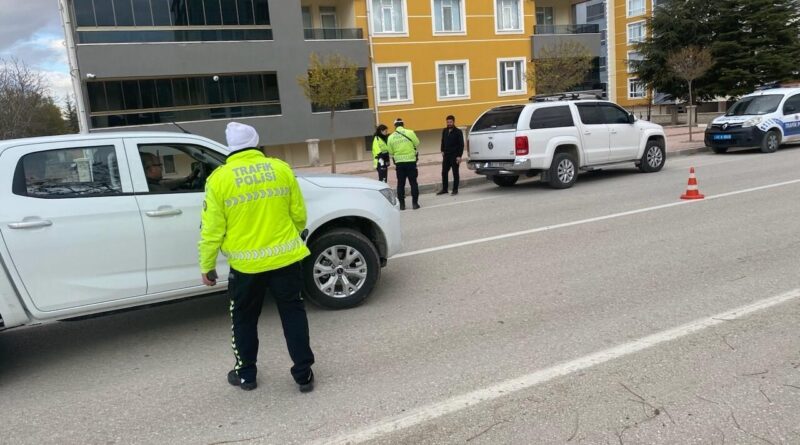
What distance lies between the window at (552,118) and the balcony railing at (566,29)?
1901cm

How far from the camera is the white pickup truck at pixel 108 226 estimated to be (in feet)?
13.5

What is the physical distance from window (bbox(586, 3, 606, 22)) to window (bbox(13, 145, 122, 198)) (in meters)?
66.0

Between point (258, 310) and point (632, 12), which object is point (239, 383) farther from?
point (632, 12)

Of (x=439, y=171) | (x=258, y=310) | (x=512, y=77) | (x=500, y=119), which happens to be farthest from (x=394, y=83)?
(x=258, y=310)

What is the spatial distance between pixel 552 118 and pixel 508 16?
18.3m

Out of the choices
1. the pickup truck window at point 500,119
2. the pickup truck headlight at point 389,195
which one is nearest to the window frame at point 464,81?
the pickup truck window at point 500,119

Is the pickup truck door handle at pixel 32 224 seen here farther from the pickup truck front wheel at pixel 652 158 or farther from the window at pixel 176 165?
the pickup truck front wheel at pixel 652 158

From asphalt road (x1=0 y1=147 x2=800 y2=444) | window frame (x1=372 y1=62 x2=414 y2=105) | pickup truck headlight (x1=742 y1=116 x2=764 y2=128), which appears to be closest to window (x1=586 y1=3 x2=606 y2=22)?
window frame (x1=372 y1=62 x2=414 y2=105)

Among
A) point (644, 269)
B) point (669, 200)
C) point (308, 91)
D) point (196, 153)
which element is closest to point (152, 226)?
point (196, 153)

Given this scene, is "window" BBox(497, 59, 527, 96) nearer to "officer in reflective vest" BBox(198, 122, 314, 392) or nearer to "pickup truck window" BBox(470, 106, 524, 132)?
"pickup truck window" BBox(470, 106, 524, 132)

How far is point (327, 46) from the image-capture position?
79.5 feet

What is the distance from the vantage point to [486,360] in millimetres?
3994

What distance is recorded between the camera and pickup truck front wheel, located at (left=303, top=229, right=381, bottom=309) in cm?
507

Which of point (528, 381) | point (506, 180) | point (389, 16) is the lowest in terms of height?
point (528, 381)
